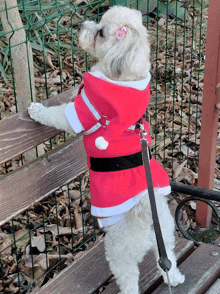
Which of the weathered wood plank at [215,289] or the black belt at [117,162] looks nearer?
the black belt at [117,162]

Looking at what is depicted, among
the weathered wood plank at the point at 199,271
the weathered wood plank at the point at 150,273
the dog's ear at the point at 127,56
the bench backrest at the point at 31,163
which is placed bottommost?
the weathered wood plank at the point at 150,273

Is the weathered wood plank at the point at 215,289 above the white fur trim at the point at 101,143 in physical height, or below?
below

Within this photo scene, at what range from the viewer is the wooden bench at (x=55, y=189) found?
7.75ft

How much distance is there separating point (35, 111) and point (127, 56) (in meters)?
0.60

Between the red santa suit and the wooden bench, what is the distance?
288mm

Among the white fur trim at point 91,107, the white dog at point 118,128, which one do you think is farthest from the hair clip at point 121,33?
the white fur trim at point 91,107

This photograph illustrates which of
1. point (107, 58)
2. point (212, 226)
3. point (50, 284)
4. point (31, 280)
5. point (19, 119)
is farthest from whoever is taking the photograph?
point (212, 226)

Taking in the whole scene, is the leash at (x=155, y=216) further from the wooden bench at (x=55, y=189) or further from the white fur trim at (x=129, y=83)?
the wooden bench at (x=55, y=189)

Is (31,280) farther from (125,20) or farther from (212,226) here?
(125,20)

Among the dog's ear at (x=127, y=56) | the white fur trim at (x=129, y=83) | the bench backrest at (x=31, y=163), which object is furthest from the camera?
the bench backrest at (x=31, y=163)

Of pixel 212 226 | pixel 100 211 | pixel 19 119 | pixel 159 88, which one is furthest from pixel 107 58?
pixel 159 88

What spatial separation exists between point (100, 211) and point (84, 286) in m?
0.62

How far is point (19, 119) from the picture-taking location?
7.68 ft

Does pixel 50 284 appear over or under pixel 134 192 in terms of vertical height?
under
